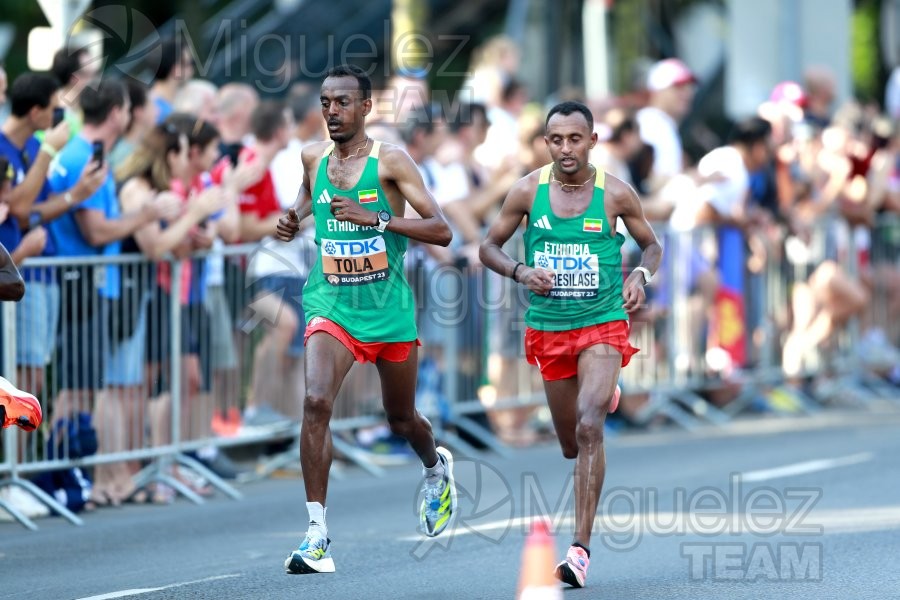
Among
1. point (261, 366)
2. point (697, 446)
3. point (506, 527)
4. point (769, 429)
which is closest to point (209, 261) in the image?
point (261, 366)

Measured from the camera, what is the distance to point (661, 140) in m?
16.8

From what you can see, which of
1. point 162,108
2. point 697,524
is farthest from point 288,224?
point 162,108

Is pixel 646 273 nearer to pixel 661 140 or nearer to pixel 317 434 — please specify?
pixel 317 434

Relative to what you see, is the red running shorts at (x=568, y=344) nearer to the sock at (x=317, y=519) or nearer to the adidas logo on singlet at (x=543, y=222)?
the adidas logo on singlet at (x=543, y=222)

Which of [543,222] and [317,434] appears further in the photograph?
[543,222]

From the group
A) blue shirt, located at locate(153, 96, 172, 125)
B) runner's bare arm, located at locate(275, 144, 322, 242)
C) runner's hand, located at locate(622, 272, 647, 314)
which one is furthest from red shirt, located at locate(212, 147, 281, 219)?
runner's hand, located at locate(622, 272, 647, 314)

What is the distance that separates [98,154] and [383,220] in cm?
301

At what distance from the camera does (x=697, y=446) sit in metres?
14.9

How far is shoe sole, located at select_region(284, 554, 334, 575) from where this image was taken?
27.5 ft

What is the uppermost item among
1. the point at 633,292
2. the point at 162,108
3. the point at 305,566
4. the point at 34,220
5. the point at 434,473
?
the point at 162,108

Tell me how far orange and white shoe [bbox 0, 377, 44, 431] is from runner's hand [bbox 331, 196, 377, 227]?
1.70 m

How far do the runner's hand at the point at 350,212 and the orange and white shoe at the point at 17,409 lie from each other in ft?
5.59

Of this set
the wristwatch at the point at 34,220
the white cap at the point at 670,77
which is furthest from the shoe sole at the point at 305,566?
the white cap at the point at 670,77

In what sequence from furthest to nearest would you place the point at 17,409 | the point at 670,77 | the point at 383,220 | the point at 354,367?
the point at 670,77 → the point at 354,367 → the point at 383,220 → the point at 17,409
